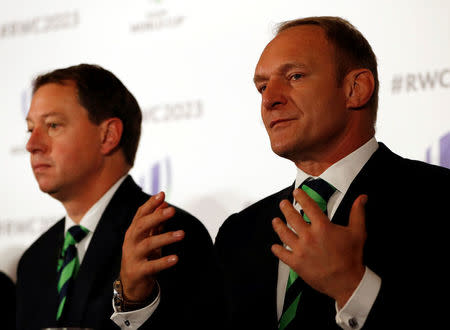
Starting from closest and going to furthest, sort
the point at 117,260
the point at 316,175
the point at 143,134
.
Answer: the point at 316,175 → the point at 117,260 → the point at 143,134

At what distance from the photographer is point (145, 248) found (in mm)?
1643

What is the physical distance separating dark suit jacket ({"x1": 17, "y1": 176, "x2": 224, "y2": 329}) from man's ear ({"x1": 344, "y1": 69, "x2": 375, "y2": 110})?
2.18 feet

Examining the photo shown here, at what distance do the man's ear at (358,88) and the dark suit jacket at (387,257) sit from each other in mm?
139

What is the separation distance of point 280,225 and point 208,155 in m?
1.33

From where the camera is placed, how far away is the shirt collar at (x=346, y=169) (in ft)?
5.75

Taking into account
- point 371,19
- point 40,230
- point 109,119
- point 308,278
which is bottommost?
point 40,230

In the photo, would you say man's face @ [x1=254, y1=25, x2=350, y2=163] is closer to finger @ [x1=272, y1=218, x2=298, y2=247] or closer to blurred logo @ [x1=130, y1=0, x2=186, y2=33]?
finger @ [x1=272, y1=218, x2=298, y2=247]

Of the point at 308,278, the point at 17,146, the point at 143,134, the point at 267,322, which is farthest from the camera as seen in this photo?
the point at 17,146

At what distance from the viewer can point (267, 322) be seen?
1.69 meters

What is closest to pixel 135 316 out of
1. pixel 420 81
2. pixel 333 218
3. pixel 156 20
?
pixel 333 218

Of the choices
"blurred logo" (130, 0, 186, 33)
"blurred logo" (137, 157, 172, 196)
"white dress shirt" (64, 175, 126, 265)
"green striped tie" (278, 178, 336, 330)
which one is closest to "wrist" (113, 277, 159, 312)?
"green striped tie" (278, 178, 336, 330)

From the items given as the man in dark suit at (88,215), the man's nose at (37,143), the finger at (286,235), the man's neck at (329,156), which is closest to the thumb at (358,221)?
the finger at (286,235)

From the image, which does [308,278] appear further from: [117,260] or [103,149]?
[103,149]

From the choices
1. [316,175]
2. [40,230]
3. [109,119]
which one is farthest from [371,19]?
[40,230]
